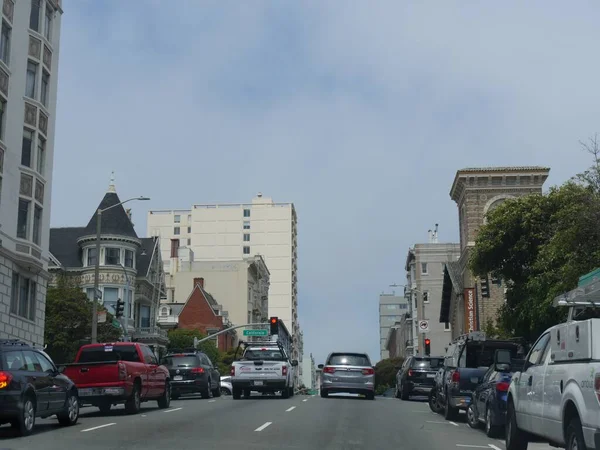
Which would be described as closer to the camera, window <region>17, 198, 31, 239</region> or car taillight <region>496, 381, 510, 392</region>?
car taillight <region>496, 381, 510, 392</region>

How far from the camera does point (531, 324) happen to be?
3303cm

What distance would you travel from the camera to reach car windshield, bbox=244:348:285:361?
30222mm

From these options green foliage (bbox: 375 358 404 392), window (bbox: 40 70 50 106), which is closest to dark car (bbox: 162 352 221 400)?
window (bbox: 40 70 50 106)

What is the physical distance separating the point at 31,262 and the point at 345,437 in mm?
23146

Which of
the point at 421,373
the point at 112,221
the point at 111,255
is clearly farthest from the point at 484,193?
the point at 421,373

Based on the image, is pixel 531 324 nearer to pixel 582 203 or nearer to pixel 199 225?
pixel 582 203

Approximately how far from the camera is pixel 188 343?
75.5 meters

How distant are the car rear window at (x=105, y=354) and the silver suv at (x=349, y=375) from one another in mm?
10169

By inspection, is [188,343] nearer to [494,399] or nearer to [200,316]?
[200,316]

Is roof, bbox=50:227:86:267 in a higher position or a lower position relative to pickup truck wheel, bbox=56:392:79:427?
higher

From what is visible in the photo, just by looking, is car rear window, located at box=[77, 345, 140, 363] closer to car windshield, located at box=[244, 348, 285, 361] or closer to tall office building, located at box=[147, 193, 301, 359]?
car windshield, located at box=[244, 348, 285, 361]

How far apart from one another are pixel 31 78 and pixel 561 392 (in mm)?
31688

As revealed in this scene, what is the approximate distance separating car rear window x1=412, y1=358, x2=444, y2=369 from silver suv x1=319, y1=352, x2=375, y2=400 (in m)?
2.31

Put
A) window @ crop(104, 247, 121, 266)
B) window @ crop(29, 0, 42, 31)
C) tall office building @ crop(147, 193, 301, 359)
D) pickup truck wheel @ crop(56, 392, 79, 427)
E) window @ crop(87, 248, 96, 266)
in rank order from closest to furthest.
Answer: pickup truck wheel @ crop(56, 392, 79, 427) < window @ crop(29, 0, 42, 31) < window @ crop(104, 247, 121, 266) < window @ crop(87, 248, 96, 266) < tall office building @ crop(147, 193, 301, 359)
